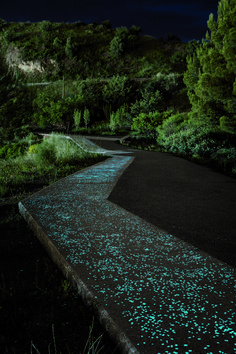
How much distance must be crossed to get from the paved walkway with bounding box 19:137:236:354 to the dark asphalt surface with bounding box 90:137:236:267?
0.04 meters

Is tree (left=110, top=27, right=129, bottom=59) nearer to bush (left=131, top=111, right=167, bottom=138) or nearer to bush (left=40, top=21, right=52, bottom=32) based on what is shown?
bush (left=40, top=21, right=52, bottom=32)

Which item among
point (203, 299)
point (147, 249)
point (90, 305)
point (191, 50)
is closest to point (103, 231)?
point (147, 249)

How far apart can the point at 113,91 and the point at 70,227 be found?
3920cm

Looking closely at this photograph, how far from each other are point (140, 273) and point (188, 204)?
1877 millimetres

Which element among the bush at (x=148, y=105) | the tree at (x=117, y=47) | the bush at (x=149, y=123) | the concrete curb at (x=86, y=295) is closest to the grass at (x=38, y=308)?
the concrete curb at (x=86, y=295)

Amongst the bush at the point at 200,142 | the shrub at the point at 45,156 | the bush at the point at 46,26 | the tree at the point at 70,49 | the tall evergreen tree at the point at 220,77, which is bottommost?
the shrub at the point at 45,156

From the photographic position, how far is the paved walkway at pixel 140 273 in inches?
50.9

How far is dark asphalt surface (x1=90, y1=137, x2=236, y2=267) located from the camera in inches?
95.1

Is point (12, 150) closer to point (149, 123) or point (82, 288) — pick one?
point (149, 123)

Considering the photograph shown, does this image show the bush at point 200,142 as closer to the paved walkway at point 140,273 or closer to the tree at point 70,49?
Result: the paved walkway at point 140,273

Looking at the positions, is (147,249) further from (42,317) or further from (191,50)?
(191,50)

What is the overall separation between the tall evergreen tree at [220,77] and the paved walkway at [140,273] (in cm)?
857

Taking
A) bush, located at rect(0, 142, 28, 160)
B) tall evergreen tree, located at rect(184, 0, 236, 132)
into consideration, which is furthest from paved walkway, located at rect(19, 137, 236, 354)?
bush, located at rect(0, 142, 28, 160)

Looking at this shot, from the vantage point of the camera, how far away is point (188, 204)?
348cm
